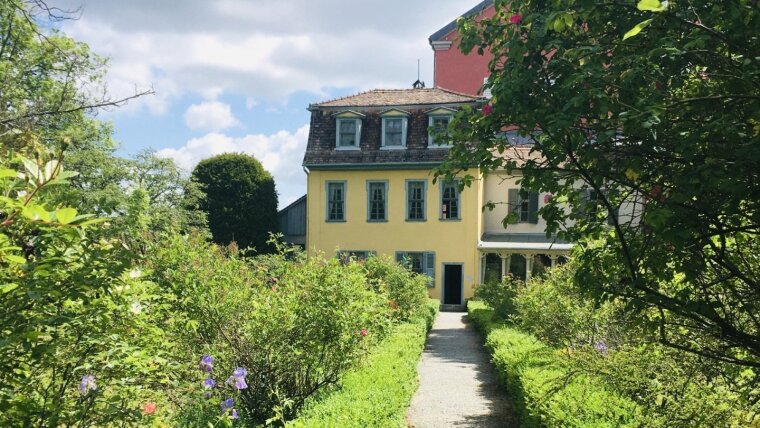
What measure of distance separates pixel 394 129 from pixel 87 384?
2101 cm

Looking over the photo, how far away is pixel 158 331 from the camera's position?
2.84 meters

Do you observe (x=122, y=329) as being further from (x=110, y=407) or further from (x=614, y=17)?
(x=614, y=17)

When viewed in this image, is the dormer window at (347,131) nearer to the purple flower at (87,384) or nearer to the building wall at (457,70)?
the building wall at (457,70)

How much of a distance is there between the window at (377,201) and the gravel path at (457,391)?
9940 mm

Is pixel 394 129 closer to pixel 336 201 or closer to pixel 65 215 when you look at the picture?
pixel 336 201

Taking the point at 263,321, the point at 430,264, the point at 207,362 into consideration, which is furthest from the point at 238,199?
the point at 207,362

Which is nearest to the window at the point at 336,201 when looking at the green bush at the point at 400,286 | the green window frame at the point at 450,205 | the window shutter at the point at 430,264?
the window shutter at the point at 430,264

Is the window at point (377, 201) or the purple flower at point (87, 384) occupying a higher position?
the window at point (377, 201)

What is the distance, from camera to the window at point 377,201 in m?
23.4

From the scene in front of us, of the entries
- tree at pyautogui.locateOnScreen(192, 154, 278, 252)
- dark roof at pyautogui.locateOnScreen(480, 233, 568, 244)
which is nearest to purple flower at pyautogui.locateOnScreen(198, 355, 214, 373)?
dark roof at pyautogui.locateOnScreen(480, 233, 568, 244)

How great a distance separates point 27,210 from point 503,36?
275cm

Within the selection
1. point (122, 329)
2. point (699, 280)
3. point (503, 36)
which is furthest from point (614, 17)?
point (122, 329)

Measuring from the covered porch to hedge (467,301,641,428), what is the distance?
13.3m

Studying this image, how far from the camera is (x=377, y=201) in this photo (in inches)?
926
